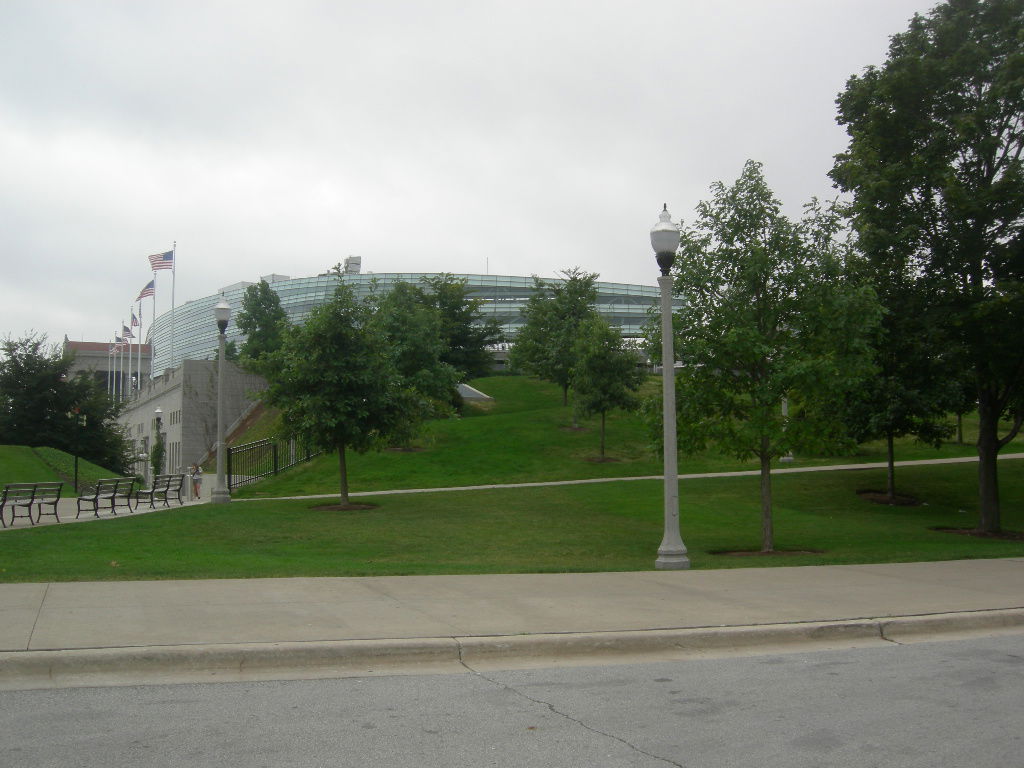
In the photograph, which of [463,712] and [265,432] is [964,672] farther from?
[265,432]

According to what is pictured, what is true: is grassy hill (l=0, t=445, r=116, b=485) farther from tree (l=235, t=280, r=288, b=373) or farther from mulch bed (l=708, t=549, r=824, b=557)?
mulch bed (l=708, t=549, r=824, b=557)

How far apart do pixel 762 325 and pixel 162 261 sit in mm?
44359

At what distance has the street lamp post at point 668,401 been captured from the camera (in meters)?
13.2

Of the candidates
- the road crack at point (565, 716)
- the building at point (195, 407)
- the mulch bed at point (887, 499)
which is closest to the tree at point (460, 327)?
the building at point (195, 407)

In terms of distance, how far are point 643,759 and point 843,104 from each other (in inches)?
853

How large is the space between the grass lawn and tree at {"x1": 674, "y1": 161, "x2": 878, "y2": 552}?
2.25m

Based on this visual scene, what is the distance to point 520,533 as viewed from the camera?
19.2 metres

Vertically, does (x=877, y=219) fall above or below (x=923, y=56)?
below

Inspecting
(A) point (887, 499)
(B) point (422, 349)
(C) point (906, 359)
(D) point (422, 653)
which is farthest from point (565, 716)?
(B) point (422, 349)

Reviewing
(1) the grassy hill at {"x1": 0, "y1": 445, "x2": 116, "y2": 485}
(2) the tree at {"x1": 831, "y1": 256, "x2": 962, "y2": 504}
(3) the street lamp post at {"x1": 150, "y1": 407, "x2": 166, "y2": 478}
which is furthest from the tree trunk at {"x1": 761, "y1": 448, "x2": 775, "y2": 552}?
(3) the street lamp post at {"x1": 150, "y1": 407, "x2": 166, "y2": 478}

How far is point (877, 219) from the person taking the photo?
67.8 ft

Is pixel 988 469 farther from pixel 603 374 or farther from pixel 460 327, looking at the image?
pixel 460 327

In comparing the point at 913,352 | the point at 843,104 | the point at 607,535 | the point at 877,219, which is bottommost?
the point at 607,535

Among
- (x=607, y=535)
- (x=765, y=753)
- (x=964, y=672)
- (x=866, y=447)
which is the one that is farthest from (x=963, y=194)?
(x=866, y=447)
